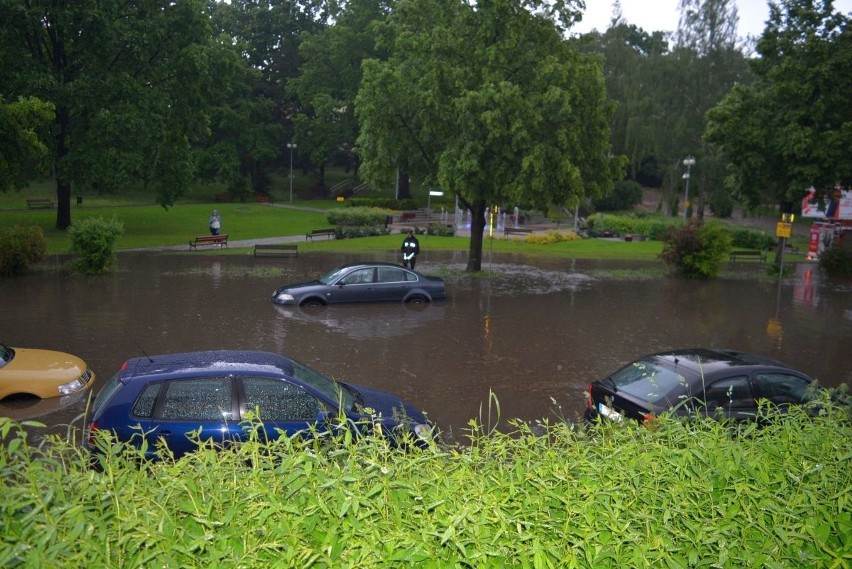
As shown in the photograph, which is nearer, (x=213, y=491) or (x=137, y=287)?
(x=213, y=491)

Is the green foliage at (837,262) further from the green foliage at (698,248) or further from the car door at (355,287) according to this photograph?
the car door at (355,287)

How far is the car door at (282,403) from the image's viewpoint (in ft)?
27.6

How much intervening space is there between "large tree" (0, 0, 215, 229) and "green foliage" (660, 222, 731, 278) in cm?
2461

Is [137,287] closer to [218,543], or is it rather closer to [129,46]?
[129,46]

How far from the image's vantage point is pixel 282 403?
8.55 metres

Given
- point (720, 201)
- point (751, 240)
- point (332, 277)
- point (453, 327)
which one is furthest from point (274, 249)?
point (720, 201)

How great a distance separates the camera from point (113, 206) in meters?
51.6

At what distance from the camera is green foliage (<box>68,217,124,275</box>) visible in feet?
78.0

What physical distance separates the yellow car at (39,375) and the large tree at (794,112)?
27754 mm

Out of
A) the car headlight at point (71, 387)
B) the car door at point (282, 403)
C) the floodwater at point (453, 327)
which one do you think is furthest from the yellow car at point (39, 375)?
the car door at point (282, 403)

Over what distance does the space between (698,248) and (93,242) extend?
22016 mm

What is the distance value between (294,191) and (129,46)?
34772 mm

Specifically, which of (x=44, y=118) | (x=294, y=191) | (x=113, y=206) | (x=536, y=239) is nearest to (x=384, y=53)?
(x=294, y=191)

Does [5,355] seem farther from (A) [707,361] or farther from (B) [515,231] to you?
(B) [515,231]
